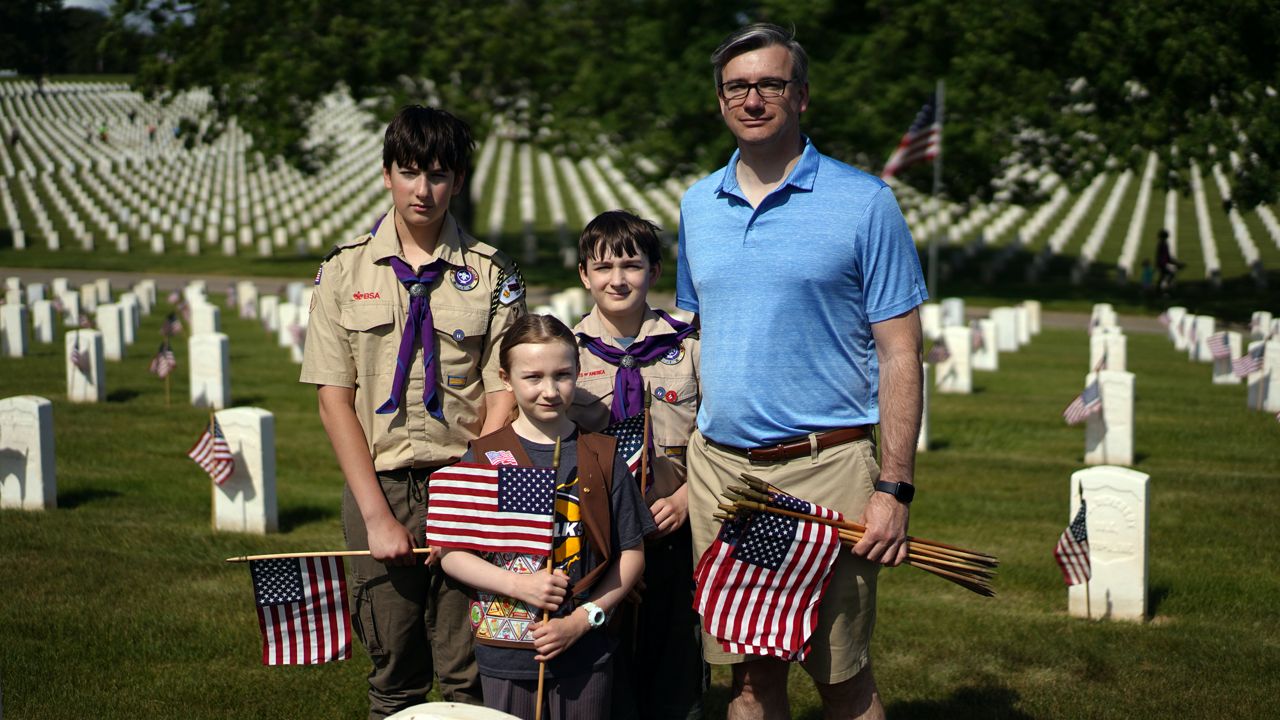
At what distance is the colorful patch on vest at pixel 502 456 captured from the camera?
3.71 metres

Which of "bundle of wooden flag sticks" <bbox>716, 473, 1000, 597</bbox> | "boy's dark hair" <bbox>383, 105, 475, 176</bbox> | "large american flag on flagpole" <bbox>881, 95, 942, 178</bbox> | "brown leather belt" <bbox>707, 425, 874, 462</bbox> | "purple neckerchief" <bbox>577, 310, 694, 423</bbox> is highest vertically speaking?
"large american flag on flagpole" <bbox>881, 95, 942, 178</bbox>

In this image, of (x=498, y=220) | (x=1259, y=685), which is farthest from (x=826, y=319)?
(x=498, y=220)

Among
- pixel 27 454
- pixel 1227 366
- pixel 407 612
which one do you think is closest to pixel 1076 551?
pixel 407 612

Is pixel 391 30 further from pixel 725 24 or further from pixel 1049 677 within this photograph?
pixel 1049 677

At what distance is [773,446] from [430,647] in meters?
1.32

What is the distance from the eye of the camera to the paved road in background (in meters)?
23.5

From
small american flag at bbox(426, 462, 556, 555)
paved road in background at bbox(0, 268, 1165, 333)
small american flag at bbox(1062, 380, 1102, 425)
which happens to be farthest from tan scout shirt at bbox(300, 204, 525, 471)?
paved road in background at bbox(0, 268, 1165, 333)

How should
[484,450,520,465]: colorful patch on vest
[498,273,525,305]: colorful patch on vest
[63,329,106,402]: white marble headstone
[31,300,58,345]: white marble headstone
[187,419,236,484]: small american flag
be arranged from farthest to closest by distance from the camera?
1. [31,300,58,345]: white marble headstone
2. [63,329,106,402]: white marble headstone
3. [187,419,236,484]: small american flag
4. [498,273,525,305]: colorful patch on vest
5. [484,450,520,465]: colorful patch on vest

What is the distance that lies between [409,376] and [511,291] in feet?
1.42

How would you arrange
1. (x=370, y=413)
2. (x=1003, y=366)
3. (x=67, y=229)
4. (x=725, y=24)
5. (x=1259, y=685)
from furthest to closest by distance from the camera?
(x=67, y=229)
(x=725, y=24)
(x=1003, y=366)
(x=1259, y=685)
(x=370, y=413)

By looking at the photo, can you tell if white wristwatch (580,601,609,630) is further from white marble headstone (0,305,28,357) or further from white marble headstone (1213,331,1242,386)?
white marble headstone (0,305,28,357)

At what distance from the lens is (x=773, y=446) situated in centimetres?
364

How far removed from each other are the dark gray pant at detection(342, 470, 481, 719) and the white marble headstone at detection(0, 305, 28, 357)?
1527 centimetres

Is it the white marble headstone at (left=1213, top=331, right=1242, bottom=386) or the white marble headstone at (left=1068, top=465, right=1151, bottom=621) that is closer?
the white marble headstone at (left=1068, top=465, right=1151, bottom=621)
